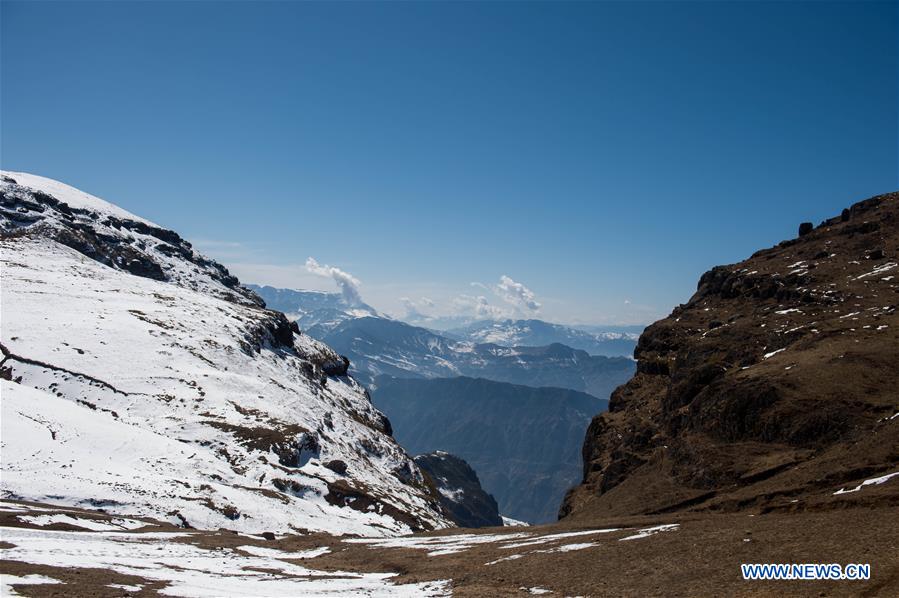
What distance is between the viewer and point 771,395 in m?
56.7

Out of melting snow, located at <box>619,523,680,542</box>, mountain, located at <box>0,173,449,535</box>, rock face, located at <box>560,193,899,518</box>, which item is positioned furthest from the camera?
mountain, located at <box>0,173,449,535</box>

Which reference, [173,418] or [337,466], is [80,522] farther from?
[337,466]

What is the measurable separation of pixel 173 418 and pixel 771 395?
3887 inches

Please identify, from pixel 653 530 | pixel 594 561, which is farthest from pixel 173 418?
pixel 594 561

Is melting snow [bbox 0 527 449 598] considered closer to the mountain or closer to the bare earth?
the bare earth

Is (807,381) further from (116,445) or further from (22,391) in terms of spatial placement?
(22,391)

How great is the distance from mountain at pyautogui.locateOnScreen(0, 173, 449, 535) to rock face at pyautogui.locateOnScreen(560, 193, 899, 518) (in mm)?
46758

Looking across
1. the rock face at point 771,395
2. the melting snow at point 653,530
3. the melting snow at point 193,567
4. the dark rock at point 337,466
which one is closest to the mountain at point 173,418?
the dark rock at point 337,466

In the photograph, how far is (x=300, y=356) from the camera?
18925cm

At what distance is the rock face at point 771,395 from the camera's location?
42750 mm

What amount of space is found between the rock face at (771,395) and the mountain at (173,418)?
153 ft

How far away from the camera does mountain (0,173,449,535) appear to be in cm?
6862

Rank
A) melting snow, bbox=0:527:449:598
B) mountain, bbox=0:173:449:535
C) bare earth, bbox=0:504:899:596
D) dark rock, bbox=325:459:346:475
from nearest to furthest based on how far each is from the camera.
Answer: bare earth, bbox=0:504:899:596, melting snow, bbox=0:527:449:598, mountain, bbox=0:173:449:535, dark rock, bbox=325:459:346:475

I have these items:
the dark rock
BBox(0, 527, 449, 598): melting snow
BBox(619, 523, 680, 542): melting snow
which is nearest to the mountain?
the dark rock
